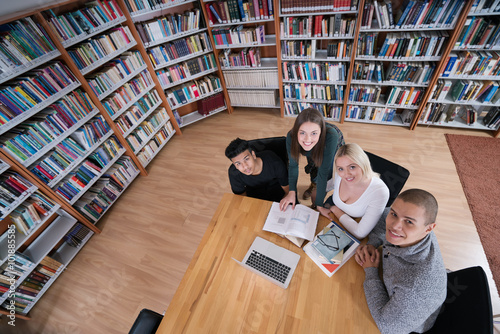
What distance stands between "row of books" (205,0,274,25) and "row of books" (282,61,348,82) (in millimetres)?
692

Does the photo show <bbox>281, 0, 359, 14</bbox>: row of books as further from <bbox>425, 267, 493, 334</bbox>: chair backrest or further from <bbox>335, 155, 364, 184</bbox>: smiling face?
<bbox>425, 267, 493, 334</bbox>: chair backrest

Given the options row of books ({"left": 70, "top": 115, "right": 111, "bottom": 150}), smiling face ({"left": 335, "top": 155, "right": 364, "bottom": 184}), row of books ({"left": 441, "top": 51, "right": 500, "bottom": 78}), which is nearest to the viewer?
smiling face ({"left": 335, "top": 155, "right": 364, "bottom": 184})

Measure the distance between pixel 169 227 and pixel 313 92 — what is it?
9.09 ft

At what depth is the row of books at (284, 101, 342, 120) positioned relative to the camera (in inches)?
140

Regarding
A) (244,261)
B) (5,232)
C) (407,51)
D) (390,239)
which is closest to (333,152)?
(390,239)

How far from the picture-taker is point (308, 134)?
1.73m

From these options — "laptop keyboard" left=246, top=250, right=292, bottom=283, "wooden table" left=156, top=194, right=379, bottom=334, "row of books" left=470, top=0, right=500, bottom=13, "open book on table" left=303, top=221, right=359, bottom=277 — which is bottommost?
"wooden table" left=156, top=194, right=379, bottom=334

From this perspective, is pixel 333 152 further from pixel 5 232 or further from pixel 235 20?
pixel 5 232

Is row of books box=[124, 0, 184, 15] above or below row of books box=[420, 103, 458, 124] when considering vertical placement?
above

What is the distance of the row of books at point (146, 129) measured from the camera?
10.4 ft

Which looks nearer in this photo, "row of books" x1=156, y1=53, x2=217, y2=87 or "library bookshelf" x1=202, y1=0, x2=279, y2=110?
"library bookshelf" x1=202, y1=0, x2=279, y2=110

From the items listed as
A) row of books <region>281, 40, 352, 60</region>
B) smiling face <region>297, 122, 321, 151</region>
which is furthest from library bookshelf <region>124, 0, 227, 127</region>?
smiling face <region>297, 122, 321, 151</region>

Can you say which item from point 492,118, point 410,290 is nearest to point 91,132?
point 410,290

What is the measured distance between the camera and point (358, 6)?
2.62 metres
